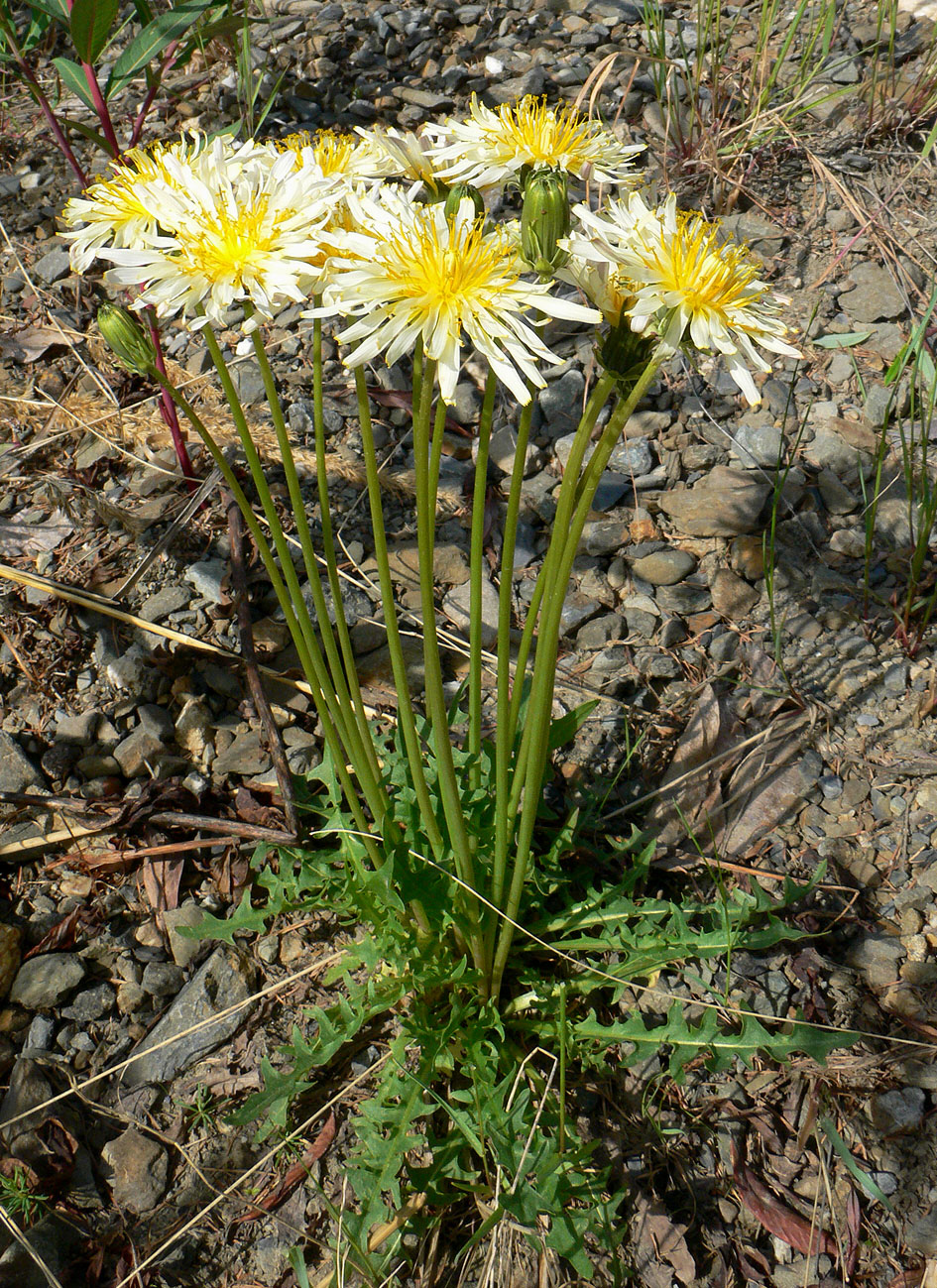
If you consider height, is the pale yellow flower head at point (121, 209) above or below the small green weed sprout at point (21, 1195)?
above

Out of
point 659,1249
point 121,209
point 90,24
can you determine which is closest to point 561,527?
point 121,209

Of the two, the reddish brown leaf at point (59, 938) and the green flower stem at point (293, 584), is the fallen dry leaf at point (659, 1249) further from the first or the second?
the reddish brown leaf at point (59, 938)

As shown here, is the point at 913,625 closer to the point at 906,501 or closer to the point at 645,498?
the point at 906,501

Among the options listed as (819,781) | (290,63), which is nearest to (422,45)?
(290,63)

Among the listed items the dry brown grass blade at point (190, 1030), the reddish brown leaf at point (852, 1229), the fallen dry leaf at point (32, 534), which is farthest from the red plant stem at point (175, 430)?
the reddish brown leaf at point (852, 1229)

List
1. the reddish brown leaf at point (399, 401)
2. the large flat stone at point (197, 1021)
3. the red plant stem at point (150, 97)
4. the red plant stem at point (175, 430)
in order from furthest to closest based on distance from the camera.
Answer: the reddish brown leaf at point (399, 401)
the red plant stem at point (175, 430)
the red plant stem at point (150, 97)
the large flat stone at point (197, 1021)

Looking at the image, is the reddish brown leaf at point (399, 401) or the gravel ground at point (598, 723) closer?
the gravel ground at point (598, 723)
